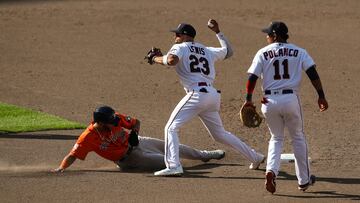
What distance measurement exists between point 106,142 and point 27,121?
337 centimetres

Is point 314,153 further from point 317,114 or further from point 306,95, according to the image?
point 306,95

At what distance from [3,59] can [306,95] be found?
6138 millimetres

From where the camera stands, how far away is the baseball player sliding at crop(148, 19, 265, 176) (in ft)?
32.1

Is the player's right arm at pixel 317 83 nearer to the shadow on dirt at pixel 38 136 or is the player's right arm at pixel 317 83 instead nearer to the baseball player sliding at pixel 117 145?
the baseball player sliding at pixel 117 145

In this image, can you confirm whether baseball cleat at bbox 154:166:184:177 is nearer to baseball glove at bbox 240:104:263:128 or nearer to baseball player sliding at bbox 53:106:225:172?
baseball player sliding at bbox 53:106:225:172

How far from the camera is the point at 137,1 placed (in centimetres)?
2211

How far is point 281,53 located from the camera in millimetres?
8930

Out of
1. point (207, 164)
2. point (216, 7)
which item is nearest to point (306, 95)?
point (207, 164)

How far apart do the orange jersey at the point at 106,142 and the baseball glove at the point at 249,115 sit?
1.39 metres

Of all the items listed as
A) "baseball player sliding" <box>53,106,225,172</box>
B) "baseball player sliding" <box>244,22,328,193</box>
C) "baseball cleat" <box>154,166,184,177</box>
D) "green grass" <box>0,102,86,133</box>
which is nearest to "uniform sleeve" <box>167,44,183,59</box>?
"baseball player sliding" <box>53,106,225,172</box>

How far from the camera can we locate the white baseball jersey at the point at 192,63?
9.86m

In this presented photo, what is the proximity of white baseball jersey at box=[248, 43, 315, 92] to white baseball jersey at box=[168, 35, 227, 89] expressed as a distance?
41.3 inches

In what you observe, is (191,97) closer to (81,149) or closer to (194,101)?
(194,101)

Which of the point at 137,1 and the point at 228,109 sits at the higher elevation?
the point at 137,1
